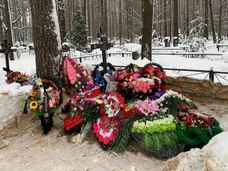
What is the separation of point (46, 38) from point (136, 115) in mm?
2434

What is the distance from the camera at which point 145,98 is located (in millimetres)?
4750

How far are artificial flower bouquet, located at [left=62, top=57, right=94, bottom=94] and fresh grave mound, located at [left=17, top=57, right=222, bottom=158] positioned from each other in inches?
0.8

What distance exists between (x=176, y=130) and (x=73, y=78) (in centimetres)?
257

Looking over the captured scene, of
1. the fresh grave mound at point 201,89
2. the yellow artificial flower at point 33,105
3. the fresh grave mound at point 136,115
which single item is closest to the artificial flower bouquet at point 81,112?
the fresh grave mound at point 136,115

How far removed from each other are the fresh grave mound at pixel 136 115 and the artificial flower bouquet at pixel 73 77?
2 cm

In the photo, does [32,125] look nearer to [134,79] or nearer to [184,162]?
[134,79]

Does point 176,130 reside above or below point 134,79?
below

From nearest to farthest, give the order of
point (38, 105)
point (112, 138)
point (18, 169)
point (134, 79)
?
point (18, 169) → point (112, 138) → point (38, 105) → point (134, 79)

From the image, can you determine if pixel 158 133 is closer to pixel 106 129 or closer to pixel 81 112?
pixel 106 129

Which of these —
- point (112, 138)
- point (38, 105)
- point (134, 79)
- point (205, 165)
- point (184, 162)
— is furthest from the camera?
point (134, 79)

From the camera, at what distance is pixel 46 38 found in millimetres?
5199

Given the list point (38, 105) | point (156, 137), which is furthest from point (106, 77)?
point (156, 137)

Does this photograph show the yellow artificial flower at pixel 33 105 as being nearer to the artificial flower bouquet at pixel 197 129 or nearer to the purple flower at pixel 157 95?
→ the purple flower at pixel 157 95

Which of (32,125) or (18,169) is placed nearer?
(18,169)
